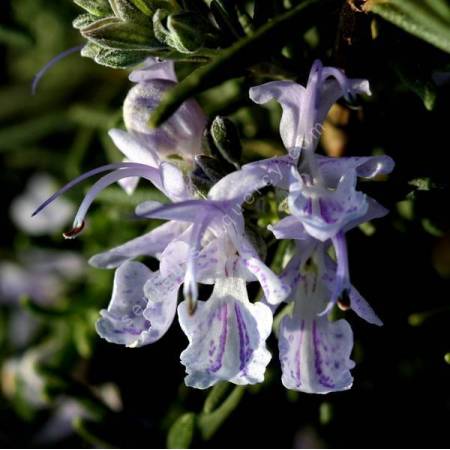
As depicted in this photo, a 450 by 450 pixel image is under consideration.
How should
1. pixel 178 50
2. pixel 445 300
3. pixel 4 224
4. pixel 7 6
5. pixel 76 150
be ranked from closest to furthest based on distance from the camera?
pixel 178 50 < pixel 445 300 < pixel 7 6 < pixel 76 150 < pixel 4 224

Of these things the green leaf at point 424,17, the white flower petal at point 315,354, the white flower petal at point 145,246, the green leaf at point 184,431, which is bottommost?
the green leaf at point 184,431

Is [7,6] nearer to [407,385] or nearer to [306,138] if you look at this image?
[306,138]

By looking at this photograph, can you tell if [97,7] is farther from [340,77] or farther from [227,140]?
[340,77]

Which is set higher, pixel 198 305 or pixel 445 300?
pixel 198 305

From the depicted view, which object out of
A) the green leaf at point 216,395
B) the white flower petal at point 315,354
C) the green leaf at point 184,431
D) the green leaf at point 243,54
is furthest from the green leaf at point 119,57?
the green leaf at point 184,431

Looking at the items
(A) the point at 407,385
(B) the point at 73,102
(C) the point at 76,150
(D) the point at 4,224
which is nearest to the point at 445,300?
(A) the point at 407,385

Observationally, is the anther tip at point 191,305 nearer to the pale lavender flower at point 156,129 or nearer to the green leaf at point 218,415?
the pale lavender flower at point 156,129

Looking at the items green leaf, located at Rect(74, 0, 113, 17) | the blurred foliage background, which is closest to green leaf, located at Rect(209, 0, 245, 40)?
the blurred foliage background
